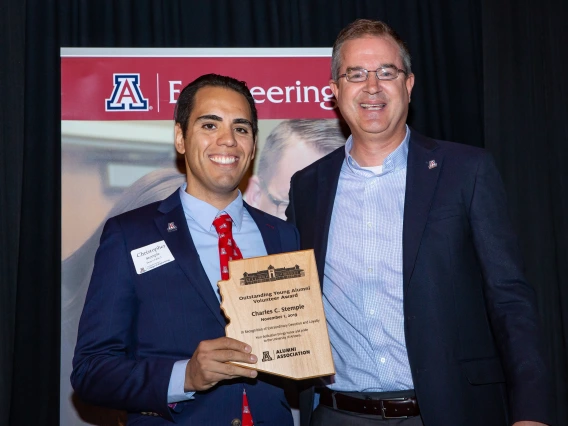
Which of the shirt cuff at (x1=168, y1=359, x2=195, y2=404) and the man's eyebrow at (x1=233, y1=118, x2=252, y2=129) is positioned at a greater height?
the man's eyebrow at (x1=233, y1=118, x2=252, y2=129)

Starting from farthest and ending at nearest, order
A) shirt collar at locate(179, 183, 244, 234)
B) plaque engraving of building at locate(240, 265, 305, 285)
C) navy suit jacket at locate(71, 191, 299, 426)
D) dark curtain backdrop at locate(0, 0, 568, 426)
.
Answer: dark curtain backdrop at locate(0, 0, 568, 426), shirt collar at locate(179, 183, 244, 234), navy suit jacket at locate(71, 191, 299, 426), plaque engraving of building at locate(240, 265, 305, 285)

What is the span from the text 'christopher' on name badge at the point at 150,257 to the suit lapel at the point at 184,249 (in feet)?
0.08

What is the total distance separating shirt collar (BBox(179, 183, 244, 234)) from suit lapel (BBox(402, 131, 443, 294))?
0.65 metres

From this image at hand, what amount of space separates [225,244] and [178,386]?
53cm

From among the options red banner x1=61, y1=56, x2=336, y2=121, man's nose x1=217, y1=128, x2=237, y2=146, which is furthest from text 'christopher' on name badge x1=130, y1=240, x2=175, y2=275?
red banner x1=61, y1=56, x2=336, y2=121

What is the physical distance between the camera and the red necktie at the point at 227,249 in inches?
87.6

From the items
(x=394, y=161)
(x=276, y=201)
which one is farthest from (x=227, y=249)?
(x=276, y=201)

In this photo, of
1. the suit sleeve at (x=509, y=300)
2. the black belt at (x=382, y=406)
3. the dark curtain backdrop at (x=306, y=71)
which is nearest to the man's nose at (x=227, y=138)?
the suit sleeve at (x=509, y=300)

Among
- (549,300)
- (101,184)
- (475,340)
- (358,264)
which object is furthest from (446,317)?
(549,300)

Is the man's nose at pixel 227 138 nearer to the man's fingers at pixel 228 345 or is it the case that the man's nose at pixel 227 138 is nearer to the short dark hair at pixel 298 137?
the man's fingers at pixel 228 345

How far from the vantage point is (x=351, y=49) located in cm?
271

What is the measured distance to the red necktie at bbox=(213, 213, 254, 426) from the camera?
2.22 meters

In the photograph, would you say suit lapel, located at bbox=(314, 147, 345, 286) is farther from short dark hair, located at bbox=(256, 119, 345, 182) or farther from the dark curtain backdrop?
the dark curtain backdrop

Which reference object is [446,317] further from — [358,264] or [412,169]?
[412,169]
